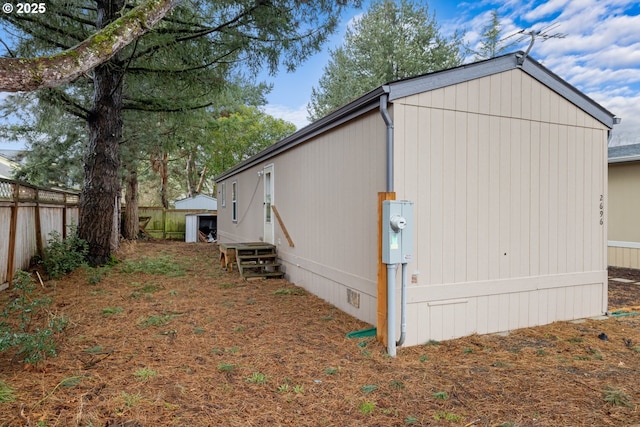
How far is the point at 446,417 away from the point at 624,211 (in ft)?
29.7

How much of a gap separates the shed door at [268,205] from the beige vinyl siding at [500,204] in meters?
4.79

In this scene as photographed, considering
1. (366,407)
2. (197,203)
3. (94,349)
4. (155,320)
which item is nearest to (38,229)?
(155,320)

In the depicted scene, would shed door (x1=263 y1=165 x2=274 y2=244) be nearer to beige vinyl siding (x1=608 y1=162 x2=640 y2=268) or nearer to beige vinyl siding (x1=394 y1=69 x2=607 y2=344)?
beige vinyl siding (x1=394 y1=69 x2=607 y2=344)

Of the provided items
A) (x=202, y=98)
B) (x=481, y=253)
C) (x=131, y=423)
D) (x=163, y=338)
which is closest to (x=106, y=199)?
(x=202, y=98)

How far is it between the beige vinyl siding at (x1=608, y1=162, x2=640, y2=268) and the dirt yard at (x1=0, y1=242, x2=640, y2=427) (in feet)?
15.3

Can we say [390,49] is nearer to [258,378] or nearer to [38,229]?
[38,229]

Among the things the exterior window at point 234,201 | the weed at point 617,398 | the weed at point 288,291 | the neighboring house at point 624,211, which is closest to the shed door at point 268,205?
the weed at point 288,291

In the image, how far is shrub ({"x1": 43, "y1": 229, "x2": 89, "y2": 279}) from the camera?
6.76m

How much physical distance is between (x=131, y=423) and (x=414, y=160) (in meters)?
3.22

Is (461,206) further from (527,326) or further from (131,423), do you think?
(131,423)

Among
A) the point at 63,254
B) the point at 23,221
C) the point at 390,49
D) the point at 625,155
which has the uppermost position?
the point at 390,49

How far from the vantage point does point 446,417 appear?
254cm

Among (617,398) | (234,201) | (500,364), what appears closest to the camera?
(617,398)

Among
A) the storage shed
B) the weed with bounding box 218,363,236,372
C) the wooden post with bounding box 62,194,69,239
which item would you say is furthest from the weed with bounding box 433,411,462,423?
the storage shed
